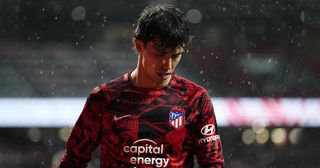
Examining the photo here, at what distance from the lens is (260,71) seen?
338 inches

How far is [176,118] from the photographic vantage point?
8.38 ft

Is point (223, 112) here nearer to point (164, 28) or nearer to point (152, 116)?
point (152, 116)

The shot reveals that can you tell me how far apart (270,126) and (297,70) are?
90cm

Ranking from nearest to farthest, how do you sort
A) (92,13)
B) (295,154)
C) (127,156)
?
(127,156) < (295,154) < (92,13)

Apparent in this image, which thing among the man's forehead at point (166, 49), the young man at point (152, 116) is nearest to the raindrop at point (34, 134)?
the young man at point (152, 116)

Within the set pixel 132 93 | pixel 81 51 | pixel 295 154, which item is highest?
pixel 81 51

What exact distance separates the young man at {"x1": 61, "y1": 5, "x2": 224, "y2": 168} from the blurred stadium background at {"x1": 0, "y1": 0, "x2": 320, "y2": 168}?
5.13m

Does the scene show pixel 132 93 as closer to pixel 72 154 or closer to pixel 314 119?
pixel 72 154

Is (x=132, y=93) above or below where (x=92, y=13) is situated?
below

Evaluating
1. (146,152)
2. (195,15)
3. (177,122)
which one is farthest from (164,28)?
(195,15)

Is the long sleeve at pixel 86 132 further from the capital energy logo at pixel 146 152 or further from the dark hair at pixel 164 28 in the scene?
the dark hair at pixel 164 28

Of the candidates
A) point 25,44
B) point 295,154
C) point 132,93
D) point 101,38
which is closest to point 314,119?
point 295,154

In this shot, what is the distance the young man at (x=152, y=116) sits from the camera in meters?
2.50

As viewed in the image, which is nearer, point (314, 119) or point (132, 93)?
point (132, 93)
